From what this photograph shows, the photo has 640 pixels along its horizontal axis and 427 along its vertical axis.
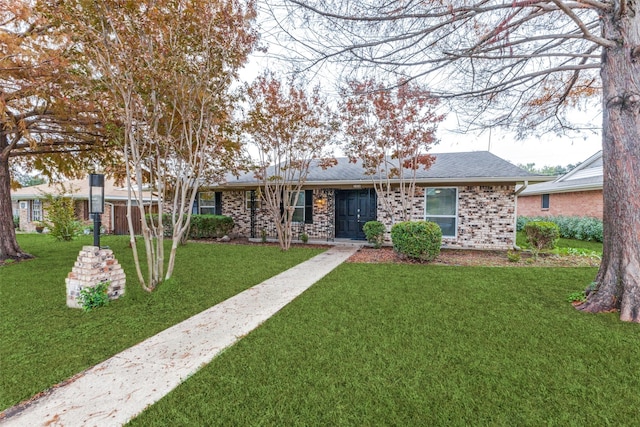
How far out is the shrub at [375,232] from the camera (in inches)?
378

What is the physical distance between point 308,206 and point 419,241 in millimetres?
5631

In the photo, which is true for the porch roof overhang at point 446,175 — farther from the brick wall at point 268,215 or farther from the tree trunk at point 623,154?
the tree trunk at point 623,154

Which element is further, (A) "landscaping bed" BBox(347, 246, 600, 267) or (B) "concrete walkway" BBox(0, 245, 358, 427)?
(A) "landscaping bed" BBox(347, 246, 600, 267)

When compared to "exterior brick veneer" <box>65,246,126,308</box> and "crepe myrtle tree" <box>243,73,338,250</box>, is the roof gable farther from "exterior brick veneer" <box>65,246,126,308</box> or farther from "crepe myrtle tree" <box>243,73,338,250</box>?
"exterior brick veneer" <box>65,246,126,308</box>

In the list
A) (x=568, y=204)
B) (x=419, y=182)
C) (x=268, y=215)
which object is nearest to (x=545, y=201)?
(x=568, y=204)

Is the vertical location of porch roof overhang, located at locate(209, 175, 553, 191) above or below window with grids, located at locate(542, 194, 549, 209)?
above

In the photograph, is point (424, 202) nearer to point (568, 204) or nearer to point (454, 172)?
point (454, 172)

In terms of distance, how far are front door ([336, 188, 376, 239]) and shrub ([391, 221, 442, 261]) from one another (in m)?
3.62

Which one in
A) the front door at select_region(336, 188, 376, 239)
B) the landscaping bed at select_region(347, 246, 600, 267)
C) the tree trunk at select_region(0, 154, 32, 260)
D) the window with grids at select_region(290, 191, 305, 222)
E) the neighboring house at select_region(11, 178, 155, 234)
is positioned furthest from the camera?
the neighboring house at select_region(11, 178, 155, 234)

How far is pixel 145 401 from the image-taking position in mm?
2094

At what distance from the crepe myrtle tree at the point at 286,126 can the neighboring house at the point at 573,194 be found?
987 cm

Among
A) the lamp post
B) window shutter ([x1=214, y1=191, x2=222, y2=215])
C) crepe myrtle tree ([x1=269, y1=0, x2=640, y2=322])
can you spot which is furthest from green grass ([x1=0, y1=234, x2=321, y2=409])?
window shutter ([x1=214, y1=191, x2=222, y2=215])

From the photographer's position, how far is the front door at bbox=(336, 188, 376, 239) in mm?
11055

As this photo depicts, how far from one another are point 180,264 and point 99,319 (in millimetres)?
3429
